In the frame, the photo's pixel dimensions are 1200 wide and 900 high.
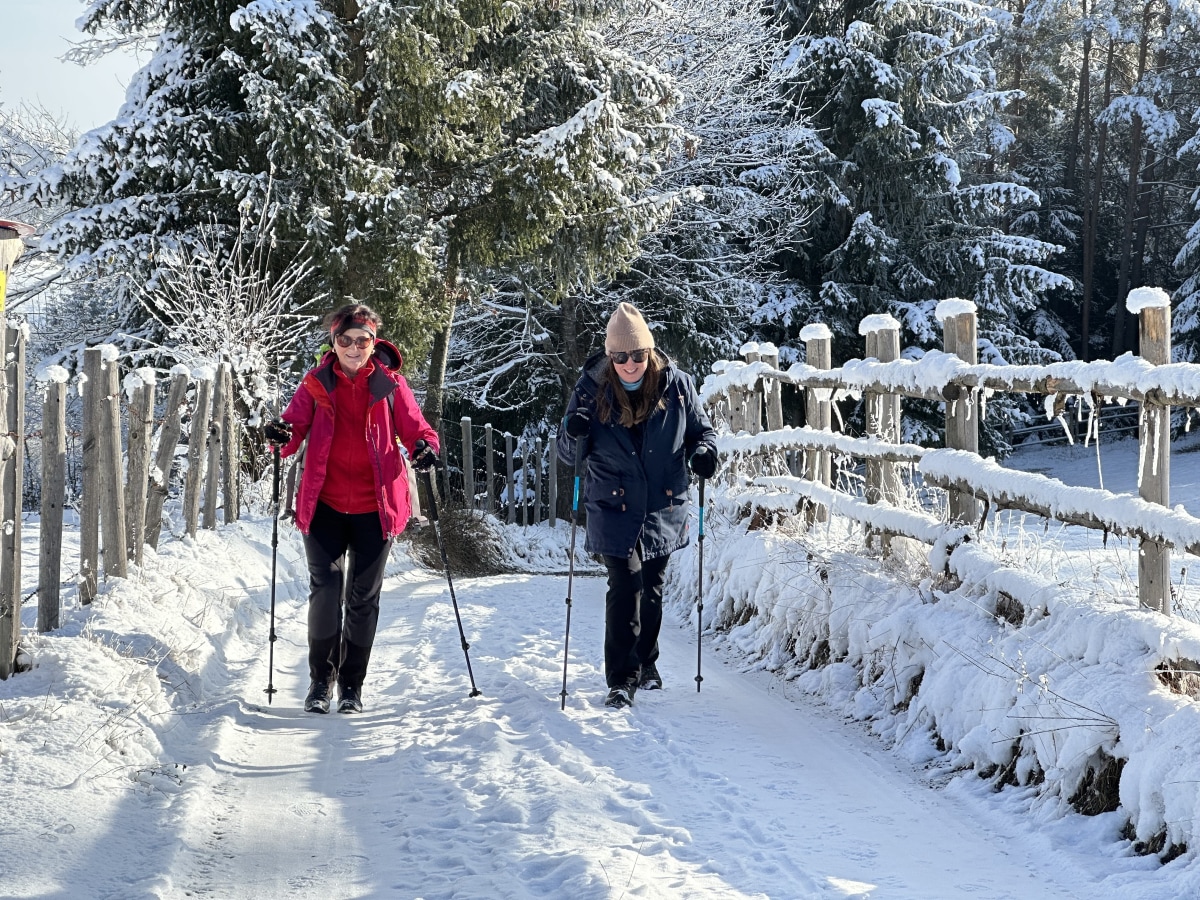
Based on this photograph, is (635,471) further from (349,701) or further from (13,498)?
(13,498)

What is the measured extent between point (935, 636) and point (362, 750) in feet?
8.61

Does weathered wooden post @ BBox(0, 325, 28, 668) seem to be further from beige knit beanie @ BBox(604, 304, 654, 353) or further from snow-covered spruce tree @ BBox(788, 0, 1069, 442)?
snow-covered spruce tree @ BBox(788, 0, 1069, 442)

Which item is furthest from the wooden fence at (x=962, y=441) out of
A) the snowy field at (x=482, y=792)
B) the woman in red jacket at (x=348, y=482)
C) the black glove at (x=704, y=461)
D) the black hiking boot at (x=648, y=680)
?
the woman in red jacket at (x=348, y=482)

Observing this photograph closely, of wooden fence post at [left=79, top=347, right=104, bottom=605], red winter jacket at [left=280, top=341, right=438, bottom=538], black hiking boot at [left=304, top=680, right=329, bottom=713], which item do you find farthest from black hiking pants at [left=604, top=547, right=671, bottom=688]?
wooden fence post at [left=79, top=347, right=104, bottom=605]

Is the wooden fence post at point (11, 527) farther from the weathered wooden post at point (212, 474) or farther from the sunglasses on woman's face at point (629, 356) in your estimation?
the weathered wooden post at point (212, 474)

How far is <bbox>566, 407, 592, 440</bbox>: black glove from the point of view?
5.82 m

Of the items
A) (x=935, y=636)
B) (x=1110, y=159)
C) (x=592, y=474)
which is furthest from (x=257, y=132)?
(x=1110, y=159)

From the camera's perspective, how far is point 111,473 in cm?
680

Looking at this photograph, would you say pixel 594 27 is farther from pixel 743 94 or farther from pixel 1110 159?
pixel 1110 159

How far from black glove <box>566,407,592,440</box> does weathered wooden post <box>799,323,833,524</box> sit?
302cm

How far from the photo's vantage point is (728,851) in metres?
3.85

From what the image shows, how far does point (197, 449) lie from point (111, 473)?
262 centimetres

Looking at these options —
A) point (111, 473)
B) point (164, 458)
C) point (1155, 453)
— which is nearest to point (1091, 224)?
point (164, 458)

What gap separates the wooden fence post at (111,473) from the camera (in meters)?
6.65
